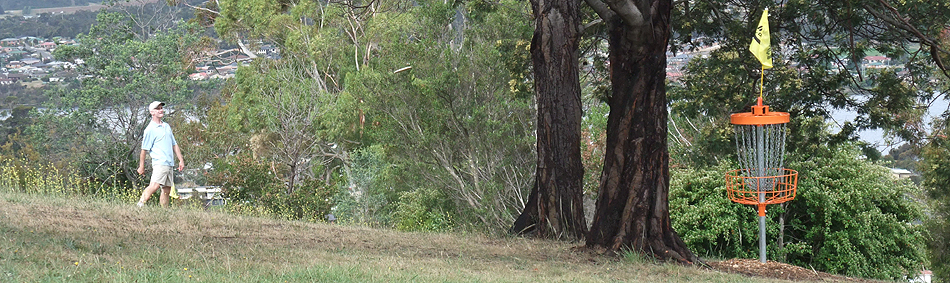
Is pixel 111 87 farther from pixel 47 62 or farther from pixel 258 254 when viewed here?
pixel 258 254

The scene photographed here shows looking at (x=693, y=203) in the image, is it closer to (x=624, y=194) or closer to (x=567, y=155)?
(x=567, y=155)

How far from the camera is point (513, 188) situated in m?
19.2

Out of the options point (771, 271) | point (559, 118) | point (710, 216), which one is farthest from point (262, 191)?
point (771, 271)

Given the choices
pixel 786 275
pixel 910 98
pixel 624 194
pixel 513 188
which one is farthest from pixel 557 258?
pixel 513 188

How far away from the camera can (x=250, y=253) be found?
7156 millimetres

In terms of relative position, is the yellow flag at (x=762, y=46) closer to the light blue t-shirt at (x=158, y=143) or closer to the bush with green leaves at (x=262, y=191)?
the light blue t-shirt at (x=158, y=143)

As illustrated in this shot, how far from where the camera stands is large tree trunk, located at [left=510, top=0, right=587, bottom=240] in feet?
35.3

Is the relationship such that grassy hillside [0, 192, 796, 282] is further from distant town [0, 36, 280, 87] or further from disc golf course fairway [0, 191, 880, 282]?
distant town [0, 36, 280, 87]

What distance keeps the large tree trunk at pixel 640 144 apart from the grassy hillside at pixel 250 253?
0.42 metres

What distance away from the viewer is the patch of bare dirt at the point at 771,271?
8211 mm

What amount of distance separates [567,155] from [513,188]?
843cm

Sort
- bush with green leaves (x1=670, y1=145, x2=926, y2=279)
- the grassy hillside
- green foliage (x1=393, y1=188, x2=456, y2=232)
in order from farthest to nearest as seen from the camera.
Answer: green foliage (x1=393, y1=188, x2=456, y2=232) → bush with green leaves (x1=670, y1=145, x2=926, y2=279) → the grassy hillside

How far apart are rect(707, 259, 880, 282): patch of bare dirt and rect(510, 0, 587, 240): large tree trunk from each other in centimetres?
235

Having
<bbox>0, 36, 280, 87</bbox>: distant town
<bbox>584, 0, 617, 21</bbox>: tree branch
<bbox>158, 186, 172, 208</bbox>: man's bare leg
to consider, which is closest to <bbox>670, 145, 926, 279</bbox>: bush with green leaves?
<bbox>584, 0, 617, 21</bbox>: tree branch
